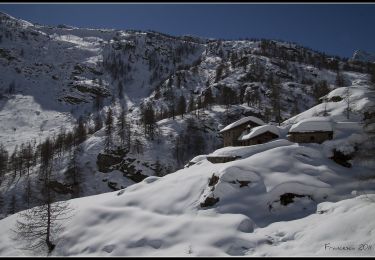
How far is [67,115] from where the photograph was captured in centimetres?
16538

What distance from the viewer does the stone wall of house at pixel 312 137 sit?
50.8 m

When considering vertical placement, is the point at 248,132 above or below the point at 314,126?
below

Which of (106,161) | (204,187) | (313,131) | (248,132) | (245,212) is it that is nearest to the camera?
(245,212)

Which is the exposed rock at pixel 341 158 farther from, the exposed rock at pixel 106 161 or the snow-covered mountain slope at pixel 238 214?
the exposed rock at pixel 106 161

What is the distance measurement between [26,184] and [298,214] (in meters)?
73.7

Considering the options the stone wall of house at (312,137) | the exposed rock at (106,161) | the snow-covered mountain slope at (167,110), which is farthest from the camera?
the exposed rock at (106,161)

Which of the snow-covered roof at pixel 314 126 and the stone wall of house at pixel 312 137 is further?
the snow-covered roof at pixel 314 126

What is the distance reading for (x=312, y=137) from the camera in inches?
2031

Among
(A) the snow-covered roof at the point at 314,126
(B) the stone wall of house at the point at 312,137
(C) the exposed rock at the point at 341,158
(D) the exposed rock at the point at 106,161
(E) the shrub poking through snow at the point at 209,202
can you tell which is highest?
(A) the snow-covered roof at the point at 314,126

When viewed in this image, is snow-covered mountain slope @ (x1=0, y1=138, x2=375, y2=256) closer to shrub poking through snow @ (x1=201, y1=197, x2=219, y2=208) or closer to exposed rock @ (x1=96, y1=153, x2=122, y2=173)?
shrub poking through snow @ (x1=201, y1=197, x2=219, y2=208)

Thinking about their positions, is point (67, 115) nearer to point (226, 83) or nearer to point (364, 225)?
point (226, 83)

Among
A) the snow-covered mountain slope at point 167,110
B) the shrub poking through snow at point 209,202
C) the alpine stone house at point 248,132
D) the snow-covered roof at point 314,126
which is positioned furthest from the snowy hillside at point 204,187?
the alpine stone house at point 248,132

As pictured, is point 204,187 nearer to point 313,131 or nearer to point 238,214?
point 238,214

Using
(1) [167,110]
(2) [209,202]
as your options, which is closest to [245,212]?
(2) [209,202]
